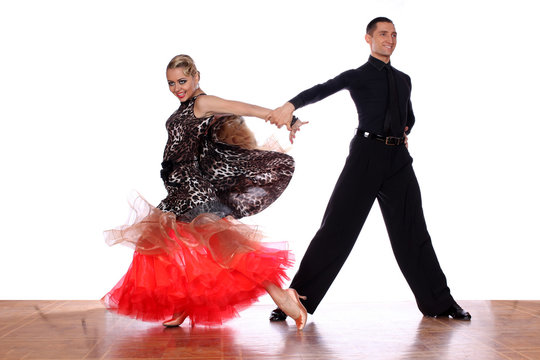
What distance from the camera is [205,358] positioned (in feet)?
8.72

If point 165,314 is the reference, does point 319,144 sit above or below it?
above

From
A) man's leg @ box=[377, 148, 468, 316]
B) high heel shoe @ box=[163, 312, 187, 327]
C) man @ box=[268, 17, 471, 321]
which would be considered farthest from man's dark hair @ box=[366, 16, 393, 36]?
high heel shoe @ box=[163, 312, 187, 327]

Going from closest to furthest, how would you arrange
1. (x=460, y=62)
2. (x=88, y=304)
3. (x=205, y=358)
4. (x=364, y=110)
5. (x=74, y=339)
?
(x=205, y=358), (x=74, y=339), (x=364, y=110), (x=88, y=304), (x=460, y=62)

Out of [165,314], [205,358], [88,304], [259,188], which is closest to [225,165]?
[259,188]

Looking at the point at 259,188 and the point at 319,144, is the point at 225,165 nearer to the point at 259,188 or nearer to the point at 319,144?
the point at 259,188

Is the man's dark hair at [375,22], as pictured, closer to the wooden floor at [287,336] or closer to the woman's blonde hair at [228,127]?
the woman's blonde hair at [228,127]

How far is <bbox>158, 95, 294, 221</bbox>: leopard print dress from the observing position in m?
3.25

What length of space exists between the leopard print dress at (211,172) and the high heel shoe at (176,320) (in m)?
0.56

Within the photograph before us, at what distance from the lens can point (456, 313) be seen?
140 inches

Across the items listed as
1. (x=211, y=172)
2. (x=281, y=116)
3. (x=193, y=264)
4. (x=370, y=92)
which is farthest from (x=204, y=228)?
(x=370, y=92)

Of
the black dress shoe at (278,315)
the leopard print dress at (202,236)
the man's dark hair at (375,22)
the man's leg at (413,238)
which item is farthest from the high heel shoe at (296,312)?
the man's dark hair at (375,22)

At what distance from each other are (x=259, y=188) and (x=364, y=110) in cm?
77

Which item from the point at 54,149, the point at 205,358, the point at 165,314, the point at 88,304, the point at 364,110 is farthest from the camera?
the point at 54,149

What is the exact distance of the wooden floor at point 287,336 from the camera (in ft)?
9.01
